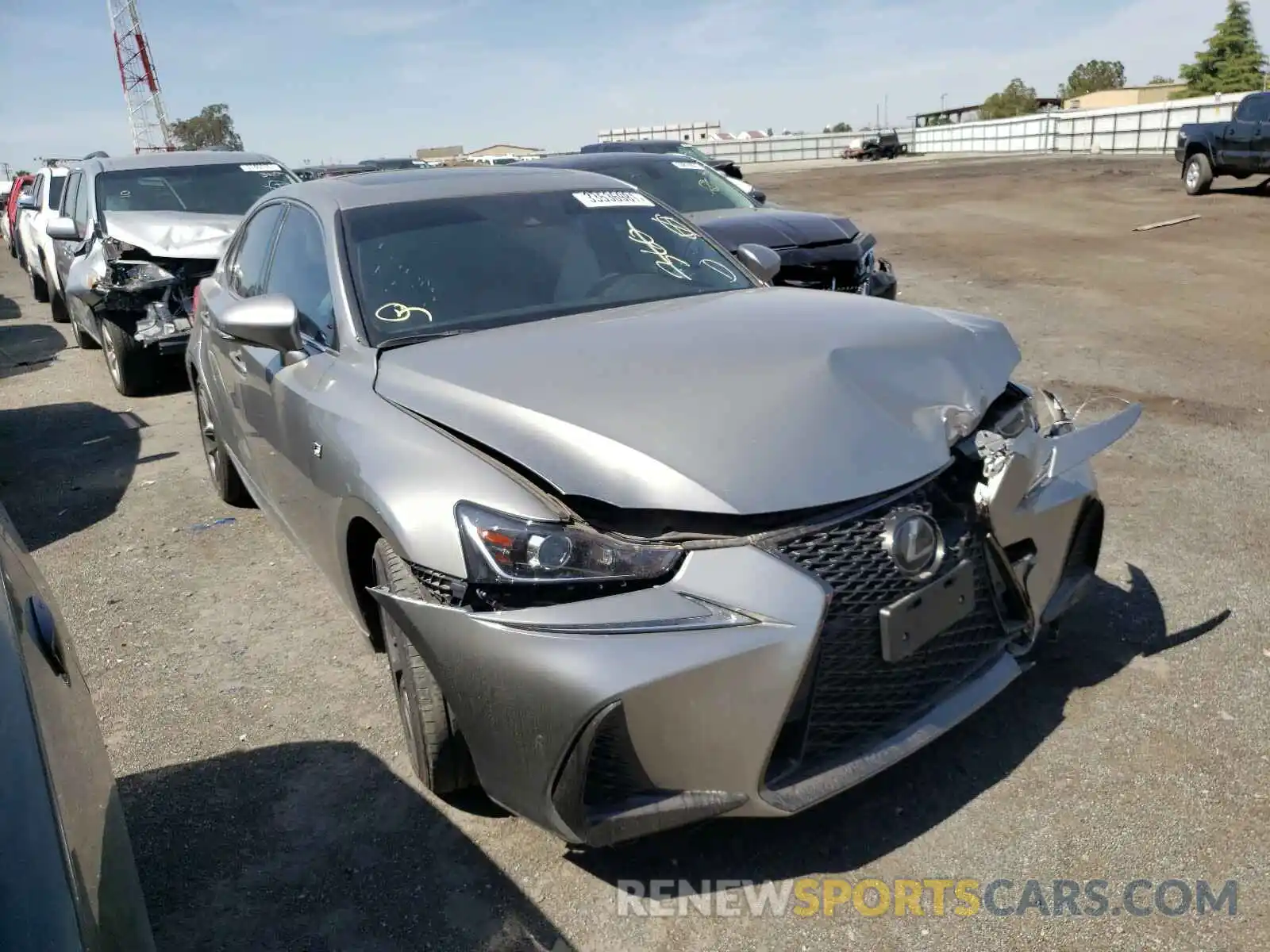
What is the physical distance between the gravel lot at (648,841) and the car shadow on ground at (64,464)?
0.14ft

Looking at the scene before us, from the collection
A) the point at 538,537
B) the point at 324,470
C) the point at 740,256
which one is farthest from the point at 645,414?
the point at 740,256

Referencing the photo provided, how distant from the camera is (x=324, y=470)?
3.03 meters

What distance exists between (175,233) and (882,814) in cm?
723

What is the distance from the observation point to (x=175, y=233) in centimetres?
789

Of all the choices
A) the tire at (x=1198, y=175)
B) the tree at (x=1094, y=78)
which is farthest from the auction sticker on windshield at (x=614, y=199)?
the tree at (x=1094, y=78)

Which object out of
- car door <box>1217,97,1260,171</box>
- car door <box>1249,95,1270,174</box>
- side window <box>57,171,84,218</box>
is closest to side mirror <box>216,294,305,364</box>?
side window <box>57,171,84,218</box>

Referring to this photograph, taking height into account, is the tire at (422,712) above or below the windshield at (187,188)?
below

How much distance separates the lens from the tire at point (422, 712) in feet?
8.31

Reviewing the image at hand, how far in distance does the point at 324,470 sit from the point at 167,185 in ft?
22.9

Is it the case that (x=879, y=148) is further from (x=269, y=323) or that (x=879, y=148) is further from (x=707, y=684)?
(x=707, y=684)

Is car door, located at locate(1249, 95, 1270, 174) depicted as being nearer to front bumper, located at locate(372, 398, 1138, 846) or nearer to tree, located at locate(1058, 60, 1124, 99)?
front bumper, located at locate(372, 398, 1138, 846)

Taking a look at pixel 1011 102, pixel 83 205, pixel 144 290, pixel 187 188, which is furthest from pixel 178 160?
pixel 1011 102

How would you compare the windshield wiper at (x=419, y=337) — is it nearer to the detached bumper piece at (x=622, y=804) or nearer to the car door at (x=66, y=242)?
the detached bumper piece at (x=622, y=804)

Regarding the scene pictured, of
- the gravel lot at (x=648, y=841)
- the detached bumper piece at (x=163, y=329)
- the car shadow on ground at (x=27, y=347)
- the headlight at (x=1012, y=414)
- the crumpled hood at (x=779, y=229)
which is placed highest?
the crumpled hood at (x=779, y=229)
